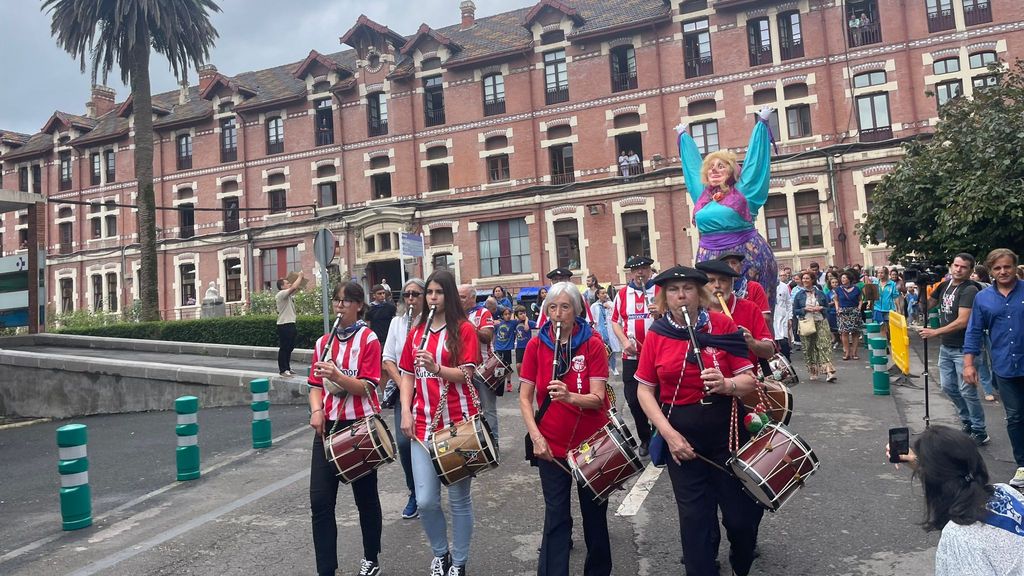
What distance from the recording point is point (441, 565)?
437 centimetres

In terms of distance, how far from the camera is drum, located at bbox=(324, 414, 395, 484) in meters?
4.36

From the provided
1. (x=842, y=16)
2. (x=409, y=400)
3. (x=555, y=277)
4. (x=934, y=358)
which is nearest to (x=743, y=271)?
(x=555, y=277)

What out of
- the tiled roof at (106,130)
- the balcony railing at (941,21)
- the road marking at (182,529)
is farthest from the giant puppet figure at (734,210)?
the tiled roof at (106,130)

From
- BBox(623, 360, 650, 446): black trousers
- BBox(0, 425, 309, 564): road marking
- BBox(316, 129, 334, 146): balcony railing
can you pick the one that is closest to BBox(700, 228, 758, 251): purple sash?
BBox(623, 360, 650, 446): black trousers

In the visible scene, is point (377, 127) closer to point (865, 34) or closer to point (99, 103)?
point (865, 34)

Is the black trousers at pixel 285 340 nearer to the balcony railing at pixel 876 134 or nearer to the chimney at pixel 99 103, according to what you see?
the balcony railing at pixel 876 134

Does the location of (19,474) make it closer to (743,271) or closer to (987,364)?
(743,271)

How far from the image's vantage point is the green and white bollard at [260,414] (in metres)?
8.70

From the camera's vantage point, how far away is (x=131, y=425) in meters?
12.1

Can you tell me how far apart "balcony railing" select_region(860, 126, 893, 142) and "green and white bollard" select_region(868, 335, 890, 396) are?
1941cm

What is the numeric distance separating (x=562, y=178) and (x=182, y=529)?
26519 mm

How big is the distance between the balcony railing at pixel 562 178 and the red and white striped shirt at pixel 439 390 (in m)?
26.9

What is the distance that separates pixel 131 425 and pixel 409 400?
31.9 feet

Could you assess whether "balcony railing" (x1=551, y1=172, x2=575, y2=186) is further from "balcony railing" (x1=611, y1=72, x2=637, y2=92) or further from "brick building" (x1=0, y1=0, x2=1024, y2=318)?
"balcony railing" (x1=611, y1=72, x2=637, y2=92)
